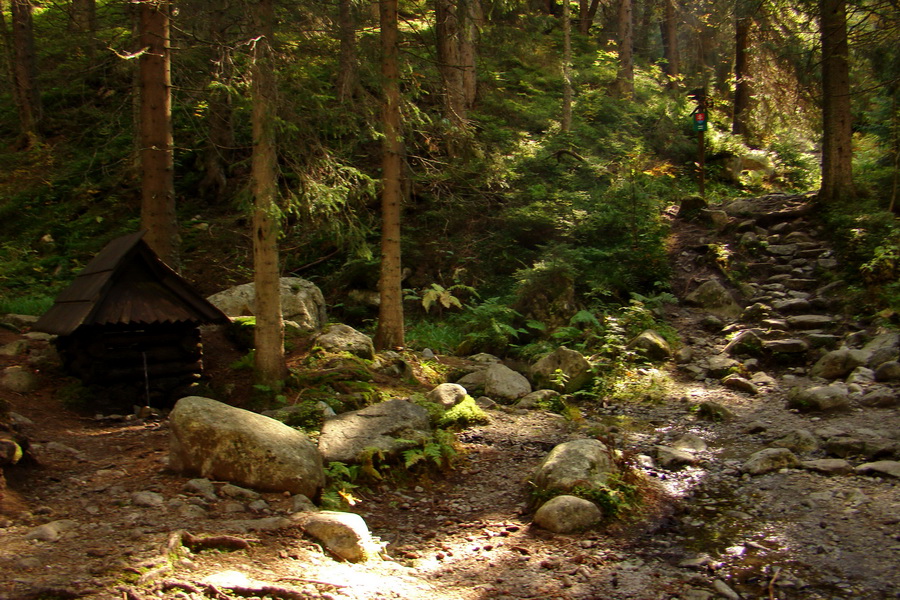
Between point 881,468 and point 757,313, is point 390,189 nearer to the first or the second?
point 757,313

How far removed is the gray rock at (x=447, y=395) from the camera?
30.4ft

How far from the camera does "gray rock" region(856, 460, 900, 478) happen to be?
6504mm

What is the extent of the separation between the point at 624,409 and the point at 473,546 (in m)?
5.20

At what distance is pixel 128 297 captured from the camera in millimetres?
8172

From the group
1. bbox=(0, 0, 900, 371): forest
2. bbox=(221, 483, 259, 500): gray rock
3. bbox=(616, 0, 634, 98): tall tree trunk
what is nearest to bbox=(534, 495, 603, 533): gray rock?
bbox=(221, 483, 259, 500): gray rock

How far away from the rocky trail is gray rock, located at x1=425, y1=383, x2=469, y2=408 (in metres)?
0.63

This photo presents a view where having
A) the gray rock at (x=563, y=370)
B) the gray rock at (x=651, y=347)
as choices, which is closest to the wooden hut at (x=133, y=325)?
the gray rock at (x=563, y=370)

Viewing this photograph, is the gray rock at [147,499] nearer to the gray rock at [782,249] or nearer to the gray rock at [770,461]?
the gray rock at [770,461]

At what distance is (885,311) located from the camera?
10969 mm

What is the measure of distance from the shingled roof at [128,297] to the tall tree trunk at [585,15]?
29024mm

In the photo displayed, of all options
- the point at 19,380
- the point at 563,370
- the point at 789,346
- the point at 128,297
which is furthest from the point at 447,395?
the point at 789,346

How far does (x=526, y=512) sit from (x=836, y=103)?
13.0 m

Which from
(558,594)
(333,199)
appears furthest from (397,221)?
(558,594)

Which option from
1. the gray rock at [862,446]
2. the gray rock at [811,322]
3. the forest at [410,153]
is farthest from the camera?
the gray rock at [811,322]
